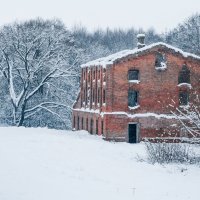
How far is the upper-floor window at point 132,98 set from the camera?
139ft

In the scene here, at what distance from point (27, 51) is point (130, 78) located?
1574 centimetres

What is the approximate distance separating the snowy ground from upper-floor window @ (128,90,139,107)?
13.7 meters

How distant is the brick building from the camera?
136ft

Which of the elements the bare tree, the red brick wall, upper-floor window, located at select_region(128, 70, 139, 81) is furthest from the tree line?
upper-floor window, located at select_region(128, 70, 139, 81)

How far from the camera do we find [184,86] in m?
43.6

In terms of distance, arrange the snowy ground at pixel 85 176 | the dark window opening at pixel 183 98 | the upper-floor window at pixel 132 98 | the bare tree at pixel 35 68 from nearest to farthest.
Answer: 1. the snowy ground at pixel 85 176
2. the upper-floor window at pixel 132 98
3. the dark window opening at pixel 183 98
4. the bare tree at pixel 35 68

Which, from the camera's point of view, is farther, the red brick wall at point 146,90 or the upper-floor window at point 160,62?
the upper-floor window at point 160,62

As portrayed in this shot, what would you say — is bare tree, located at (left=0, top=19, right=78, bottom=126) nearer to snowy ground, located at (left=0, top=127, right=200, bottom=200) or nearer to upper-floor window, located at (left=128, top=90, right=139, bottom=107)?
upper-floor window, located at (left=128, top=90, right=139, bottom=107)

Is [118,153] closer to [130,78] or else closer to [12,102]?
[130,78]

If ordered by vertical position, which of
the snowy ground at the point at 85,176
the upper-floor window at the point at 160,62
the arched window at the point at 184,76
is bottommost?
the snowy ground at the point at 85,176

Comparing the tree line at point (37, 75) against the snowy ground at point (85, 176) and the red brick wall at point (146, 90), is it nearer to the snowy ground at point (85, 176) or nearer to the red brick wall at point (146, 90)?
the red brick wall at point (146, 90)

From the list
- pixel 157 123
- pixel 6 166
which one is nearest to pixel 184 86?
pixel 157 123

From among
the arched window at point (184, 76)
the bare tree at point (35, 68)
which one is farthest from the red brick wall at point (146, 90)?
the bare tree at point (35, 68)

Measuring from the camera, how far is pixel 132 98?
42.7 meters
